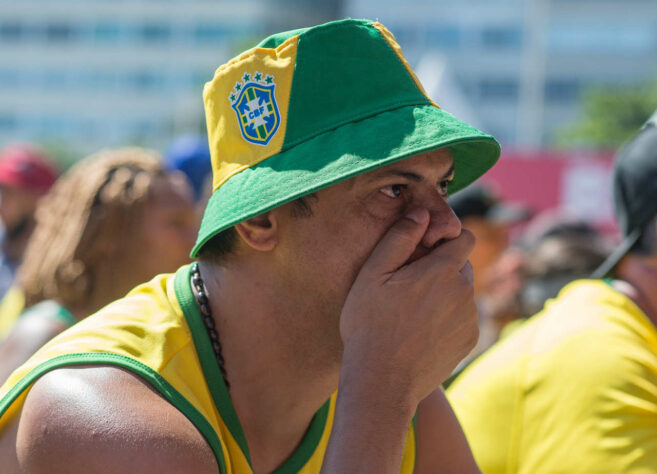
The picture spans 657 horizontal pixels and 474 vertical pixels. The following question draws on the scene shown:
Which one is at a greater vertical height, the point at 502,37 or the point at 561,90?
the point at 502,37

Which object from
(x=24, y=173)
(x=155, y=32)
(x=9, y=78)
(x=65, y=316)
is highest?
(x=65, y=316)

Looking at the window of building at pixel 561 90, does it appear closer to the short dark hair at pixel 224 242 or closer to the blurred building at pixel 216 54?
the blurred building at pixel 216 54

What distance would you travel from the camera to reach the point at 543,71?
81812 millimetres

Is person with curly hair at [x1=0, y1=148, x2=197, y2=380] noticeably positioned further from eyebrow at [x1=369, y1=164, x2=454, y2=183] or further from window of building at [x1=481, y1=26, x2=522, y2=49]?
window of building at [x1=481, y1=26, x2=522, y2=49]

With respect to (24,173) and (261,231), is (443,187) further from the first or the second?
(24,173)

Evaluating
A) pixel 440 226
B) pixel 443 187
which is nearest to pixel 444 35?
pixel 443 187

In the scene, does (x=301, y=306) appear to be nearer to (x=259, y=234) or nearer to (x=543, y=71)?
(x=259, y=234)

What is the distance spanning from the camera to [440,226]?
6.88 ft

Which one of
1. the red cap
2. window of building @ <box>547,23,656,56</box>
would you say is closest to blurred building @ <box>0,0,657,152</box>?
window of building @ <box>547,23,656,56</box>

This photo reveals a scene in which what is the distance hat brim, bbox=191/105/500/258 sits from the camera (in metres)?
1.99

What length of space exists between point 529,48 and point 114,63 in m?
42.2

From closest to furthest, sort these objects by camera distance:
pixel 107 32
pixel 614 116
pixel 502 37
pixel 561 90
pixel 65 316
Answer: pixel 65 316, pixel 614 116, pixel 561 90, pixel 502 37, pixel 107 32

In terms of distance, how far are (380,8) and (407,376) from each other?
281 ft

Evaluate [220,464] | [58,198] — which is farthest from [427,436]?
[58,198]
